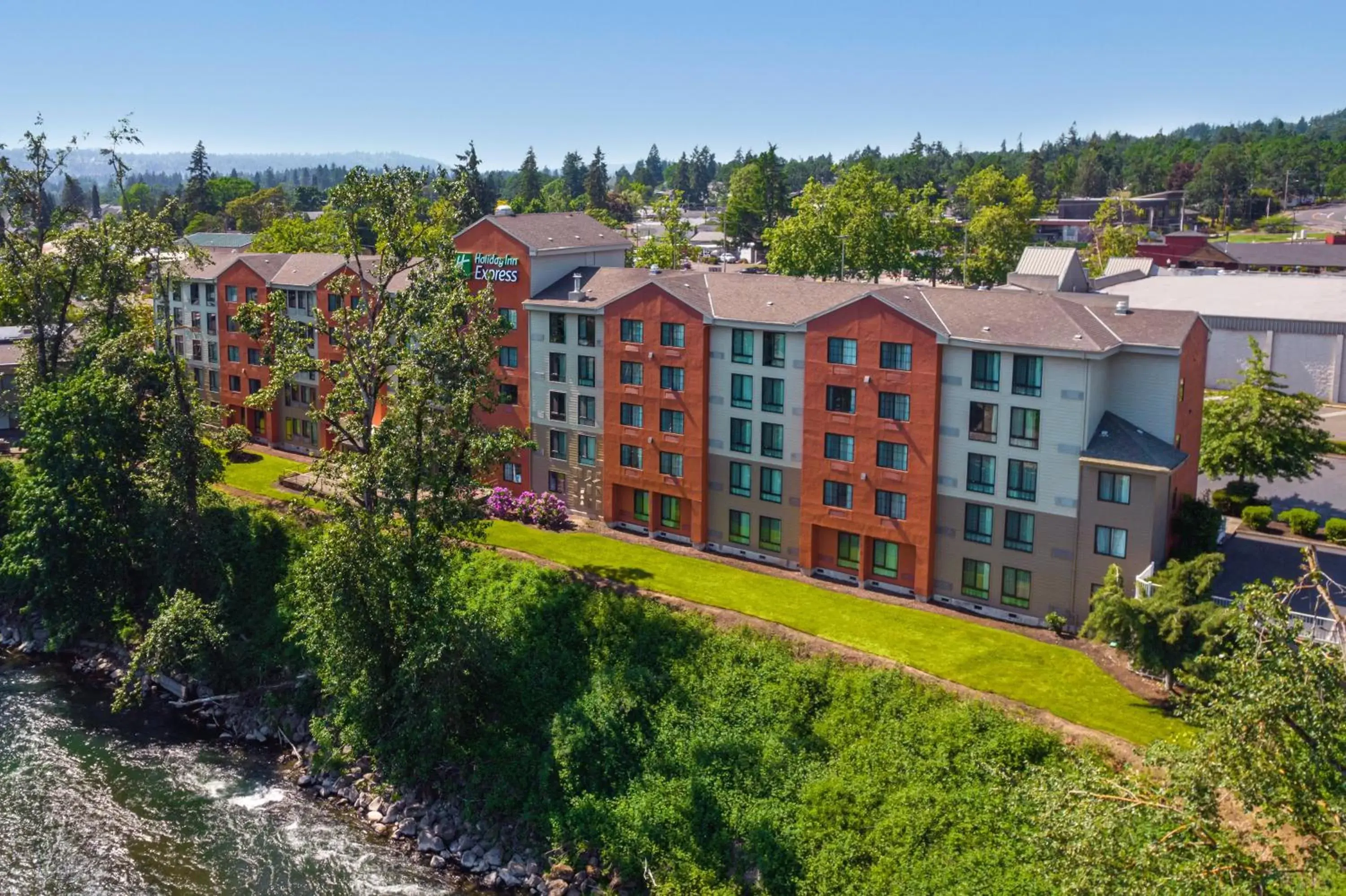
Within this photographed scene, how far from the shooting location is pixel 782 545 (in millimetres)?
58344

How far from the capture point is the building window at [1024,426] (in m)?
49.6

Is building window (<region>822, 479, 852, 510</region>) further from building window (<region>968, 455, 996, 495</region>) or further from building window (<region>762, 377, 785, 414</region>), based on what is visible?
building window (<region>968, 455, 996, 495</region>)

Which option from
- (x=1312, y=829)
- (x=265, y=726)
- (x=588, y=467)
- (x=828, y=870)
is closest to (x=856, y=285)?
(x=588, y=467)

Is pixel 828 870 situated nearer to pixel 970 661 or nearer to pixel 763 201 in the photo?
pixel 970 661

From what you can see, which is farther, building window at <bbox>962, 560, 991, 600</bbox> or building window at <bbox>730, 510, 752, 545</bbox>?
building window at <bbox>730, 510, 752, 545</bbox>

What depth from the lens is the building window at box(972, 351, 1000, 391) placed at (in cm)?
5044

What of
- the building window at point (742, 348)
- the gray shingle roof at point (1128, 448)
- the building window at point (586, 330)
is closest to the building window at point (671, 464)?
the building window at point (742, 348)

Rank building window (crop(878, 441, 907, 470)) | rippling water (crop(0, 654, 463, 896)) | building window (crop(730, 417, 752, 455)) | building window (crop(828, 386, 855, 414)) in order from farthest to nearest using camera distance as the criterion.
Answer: building window (crop(730, 417, 752, 455))
building window (crop(828, 386, 855, 414))
building window (crop(878, 441, 907, 470))
rippling water (crop(0, 654, 463, 896))

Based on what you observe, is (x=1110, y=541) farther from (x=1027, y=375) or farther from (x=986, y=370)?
(x=986, y=370)

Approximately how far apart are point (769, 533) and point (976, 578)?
11256mm

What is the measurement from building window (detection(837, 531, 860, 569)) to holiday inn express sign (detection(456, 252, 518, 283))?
81.1 ft

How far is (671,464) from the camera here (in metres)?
61.6

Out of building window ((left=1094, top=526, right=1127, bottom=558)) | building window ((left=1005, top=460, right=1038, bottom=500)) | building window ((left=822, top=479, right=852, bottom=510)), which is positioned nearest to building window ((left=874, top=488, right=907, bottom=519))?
building window ((left=822, top=479, right=852, bottom=510))

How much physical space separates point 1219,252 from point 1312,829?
14154 centimetres
